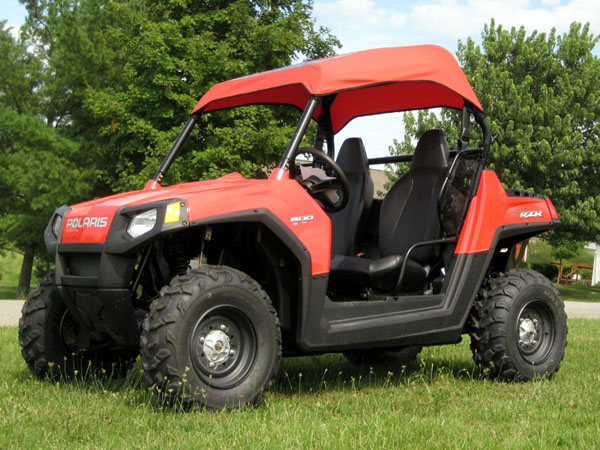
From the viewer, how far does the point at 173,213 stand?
401cm

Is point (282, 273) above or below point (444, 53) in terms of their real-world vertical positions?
below

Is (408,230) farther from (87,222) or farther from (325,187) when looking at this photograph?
(87,222)

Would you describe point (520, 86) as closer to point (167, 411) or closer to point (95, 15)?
point (95, 15)

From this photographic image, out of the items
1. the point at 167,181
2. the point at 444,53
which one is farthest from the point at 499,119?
the point at 444,53

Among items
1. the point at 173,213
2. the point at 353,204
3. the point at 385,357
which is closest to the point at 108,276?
the point at 173,213

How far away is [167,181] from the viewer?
1859 cm

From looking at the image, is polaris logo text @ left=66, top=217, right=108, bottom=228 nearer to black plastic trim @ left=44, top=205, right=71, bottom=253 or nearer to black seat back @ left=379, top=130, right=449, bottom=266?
black plastic trim @ left=44, top=205, right=71, bottom=253

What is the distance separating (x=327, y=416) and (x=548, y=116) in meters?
21.0

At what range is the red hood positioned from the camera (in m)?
4.21

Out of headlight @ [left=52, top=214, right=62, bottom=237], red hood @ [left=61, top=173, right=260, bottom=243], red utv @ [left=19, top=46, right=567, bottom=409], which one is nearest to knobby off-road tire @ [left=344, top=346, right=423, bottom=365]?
red utv @ [left=19, top=46, right=567, bottom=409]

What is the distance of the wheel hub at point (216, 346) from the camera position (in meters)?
4.17

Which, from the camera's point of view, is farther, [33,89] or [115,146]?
[33,89]

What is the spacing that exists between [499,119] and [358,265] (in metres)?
19.6

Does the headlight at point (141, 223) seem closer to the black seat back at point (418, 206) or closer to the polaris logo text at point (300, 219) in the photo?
the polaris logo text at point (300, 219)
